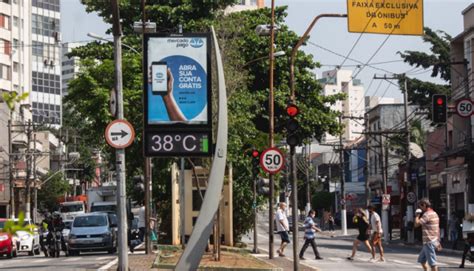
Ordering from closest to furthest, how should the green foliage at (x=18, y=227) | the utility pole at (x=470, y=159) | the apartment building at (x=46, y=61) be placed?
the green foliage at (x=18, y=227), the utility pole at (x=470, y=159), the apartment building at (x=46, y=61)

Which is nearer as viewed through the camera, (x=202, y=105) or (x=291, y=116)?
(x=202, y=105)

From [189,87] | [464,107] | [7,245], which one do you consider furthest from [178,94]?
[464,107]

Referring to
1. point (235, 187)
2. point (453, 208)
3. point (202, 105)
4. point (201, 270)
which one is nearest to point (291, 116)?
point (202, 105)

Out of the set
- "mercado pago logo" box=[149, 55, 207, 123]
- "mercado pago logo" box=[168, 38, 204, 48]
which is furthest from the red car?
"mercado pago logo" box=[168, 38, 204, 48]

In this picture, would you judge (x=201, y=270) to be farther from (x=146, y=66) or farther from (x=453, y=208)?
(x=453, y=208)

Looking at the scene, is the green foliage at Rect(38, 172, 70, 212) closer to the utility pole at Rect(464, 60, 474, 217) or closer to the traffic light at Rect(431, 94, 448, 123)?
the utility pole at Rect(464, 60, 474, 217)

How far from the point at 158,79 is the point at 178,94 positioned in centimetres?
50

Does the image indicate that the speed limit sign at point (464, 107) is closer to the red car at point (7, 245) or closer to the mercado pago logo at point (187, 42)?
the red car at point (7, 245)

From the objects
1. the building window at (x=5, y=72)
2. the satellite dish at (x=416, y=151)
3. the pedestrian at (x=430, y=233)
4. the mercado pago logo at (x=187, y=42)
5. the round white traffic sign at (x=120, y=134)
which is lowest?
the pedestrian at (x=430, y=233)

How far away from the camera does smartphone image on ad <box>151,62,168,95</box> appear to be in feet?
63.4

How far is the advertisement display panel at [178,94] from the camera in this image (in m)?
19.2

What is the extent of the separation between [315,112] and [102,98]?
1173 cm

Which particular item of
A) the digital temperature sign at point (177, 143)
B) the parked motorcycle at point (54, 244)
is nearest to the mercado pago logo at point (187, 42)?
the digital temperature sign at point (177, 143)

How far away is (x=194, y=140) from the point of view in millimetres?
19156
